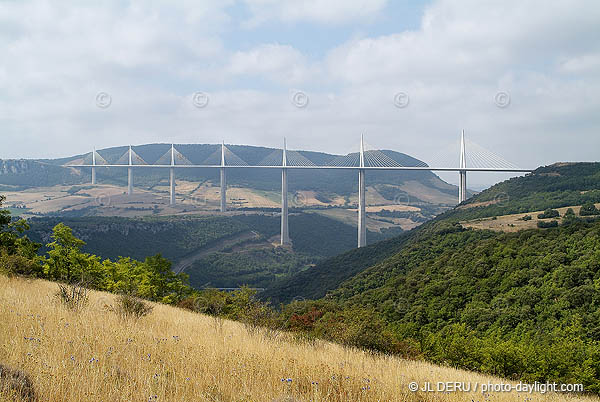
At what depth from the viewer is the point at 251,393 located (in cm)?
428

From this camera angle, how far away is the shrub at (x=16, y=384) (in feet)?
12.0

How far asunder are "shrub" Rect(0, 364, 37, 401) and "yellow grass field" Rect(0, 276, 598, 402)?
0.20ft

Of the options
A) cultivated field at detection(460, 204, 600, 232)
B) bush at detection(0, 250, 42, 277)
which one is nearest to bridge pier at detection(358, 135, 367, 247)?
cultivated field at detection(460, 204, 600, 232)

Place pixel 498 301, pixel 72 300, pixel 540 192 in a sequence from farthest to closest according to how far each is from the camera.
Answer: pixel 540 192, pixel 498 301, pixel 72 300

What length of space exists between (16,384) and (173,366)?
1600 millimetres

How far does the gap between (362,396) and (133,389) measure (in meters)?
2.29

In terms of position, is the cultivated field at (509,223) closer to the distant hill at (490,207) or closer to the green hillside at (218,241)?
the distant hill at (490,207)

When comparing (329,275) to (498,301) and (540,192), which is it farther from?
(498,301)

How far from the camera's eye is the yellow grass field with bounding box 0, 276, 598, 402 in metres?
4.18

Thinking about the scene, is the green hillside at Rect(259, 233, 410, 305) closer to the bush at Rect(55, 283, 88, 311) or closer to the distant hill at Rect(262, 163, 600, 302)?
the distant hill at Rect(262, 163, 600, 302)

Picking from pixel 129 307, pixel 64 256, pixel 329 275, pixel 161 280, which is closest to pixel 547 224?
pixel 329 275

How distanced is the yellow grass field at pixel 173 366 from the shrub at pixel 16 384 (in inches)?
2.4

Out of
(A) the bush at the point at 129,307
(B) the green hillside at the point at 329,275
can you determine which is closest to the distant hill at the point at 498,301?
(A) the bush at the point at 129,307

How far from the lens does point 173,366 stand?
16.4 ft
